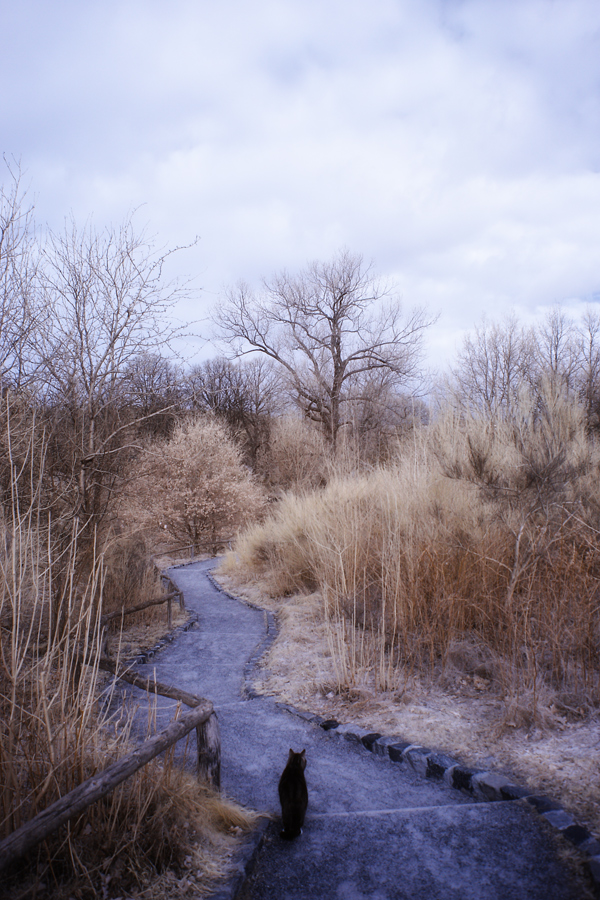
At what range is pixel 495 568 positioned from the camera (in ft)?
16.8

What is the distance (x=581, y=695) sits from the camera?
12.8ft

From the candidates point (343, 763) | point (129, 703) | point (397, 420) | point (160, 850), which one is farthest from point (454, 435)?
point (397, 420)

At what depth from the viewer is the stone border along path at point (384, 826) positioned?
97.3 inches

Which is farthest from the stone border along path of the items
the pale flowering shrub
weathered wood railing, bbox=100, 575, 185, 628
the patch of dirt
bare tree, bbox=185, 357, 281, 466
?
bare tree, bbox=185, 357, 281, 466

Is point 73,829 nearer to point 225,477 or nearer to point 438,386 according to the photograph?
point 438,386

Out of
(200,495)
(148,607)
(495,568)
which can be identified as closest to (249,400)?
(200,495)

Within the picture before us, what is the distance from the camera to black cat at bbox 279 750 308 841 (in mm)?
2836

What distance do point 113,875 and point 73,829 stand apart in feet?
0.83

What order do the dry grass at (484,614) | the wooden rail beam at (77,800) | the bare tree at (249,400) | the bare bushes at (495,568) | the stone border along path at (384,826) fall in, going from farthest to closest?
the bare tree at (249,400) → the bare bushes at (495,568) → the dry grass at (484,614) → the stone border along path at (384,826) → the wooden rail beam at (77,800)

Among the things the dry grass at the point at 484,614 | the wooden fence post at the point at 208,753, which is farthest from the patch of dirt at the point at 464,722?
the wooden fence post at the point at 208,753

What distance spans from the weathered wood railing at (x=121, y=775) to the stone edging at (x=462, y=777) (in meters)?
0.56

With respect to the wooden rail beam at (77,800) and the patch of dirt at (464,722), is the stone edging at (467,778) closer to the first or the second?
the patch of dirt at (464,722)

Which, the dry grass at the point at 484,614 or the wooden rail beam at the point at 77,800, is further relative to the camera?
the dry grass at the point at 484,614

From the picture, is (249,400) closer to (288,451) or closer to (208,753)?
(288,451)
